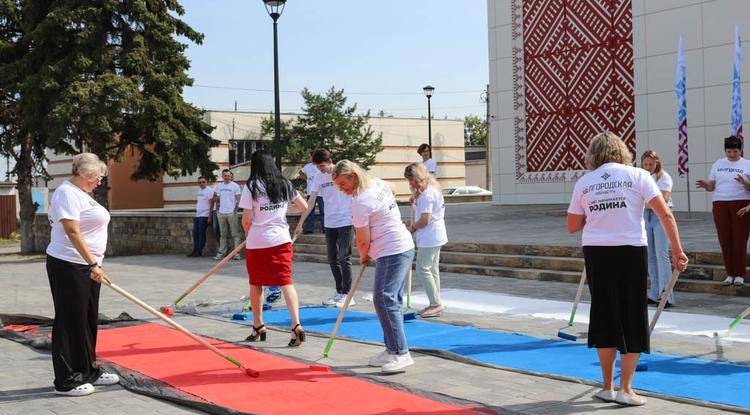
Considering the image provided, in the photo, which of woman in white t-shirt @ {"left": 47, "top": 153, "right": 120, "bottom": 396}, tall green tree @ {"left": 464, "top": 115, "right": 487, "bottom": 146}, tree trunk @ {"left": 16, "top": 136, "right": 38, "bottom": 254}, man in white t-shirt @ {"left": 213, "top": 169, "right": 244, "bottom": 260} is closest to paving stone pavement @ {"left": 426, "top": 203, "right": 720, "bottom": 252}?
man in white t-shirt @ {"left": 213, "top": 169, "right": 244, "bottom": 260}

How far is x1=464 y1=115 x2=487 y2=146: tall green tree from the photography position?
79938mm

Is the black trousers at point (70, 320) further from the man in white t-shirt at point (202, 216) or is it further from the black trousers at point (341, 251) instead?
the man in white t-shirt at point (202, 216)

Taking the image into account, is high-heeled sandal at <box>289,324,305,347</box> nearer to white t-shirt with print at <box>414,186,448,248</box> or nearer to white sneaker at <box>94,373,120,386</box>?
white sneaker at <box>94,373,120,386</box>

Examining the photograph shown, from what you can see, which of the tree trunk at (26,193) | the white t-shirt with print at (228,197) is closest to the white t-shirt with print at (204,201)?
the white t-shirt with print at (228,197)

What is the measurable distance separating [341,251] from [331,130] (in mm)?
29892

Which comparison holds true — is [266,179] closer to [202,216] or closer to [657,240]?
[657,240]

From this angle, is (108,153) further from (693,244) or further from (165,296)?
(693,244)

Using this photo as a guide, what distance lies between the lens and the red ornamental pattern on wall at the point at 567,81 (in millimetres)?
20000

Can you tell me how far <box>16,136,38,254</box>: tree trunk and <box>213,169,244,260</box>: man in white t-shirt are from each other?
8675mm

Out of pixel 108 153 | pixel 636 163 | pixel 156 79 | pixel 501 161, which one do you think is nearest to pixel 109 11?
pixel 156 79

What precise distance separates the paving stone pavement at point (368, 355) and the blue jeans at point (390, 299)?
0.29m

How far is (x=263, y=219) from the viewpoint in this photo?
25.1ft

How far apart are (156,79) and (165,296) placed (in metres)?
10.4

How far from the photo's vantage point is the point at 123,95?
20.1 meters
